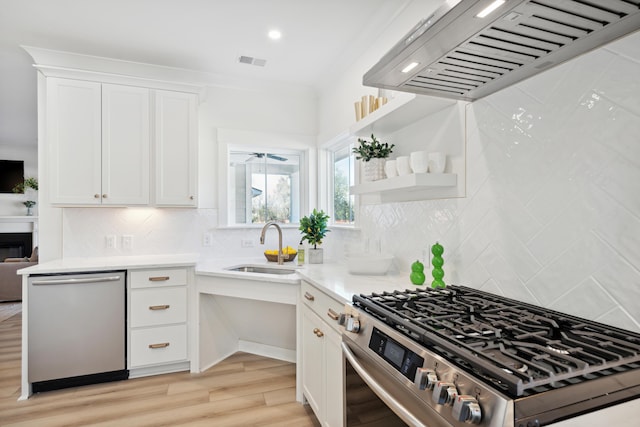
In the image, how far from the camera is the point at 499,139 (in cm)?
153

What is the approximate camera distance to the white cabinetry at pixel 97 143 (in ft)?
9.09

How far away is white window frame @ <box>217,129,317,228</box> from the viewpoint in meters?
3.42

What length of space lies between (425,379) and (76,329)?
2.66 meters

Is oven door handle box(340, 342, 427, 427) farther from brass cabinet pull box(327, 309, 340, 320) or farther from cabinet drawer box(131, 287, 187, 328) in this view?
cabinet drawer box(131, 287, 187, 328)

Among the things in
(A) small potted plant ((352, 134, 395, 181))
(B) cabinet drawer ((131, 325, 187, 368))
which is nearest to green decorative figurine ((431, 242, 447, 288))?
(A) small potted plant ((352, 134, 395, 181))

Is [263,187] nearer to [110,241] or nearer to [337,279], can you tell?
[110,241]

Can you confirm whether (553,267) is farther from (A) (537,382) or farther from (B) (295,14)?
(B) (295,14)

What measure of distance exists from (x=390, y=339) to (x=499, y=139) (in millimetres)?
1025

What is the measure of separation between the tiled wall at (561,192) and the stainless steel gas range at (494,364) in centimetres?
14

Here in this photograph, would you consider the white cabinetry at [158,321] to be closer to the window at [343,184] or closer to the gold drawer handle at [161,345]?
the gold drawer handle at [161,345]

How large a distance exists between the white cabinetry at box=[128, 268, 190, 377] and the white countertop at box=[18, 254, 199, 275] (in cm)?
6

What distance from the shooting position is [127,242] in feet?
10.3

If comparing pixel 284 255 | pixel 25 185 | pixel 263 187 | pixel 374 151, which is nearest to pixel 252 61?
pixel 263 187

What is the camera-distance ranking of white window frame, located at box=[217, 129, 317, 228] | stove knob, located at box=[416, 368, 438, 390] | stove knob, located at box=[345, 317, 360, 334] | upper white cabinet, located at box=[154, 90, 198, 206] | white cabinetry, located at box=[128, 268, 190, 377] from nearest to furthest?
1. stove knob, located at box=[416, 368, 438, 390]
2. stove knob, located at box=[345, 317, 360, 334]
3. white cabinetry, located at box=[128, 268, 190, 377]
4. upper white cabinet, located at box=[154, 90, 198, 206]
5. white window frame, located at box=[217, 129, 317, 228]
